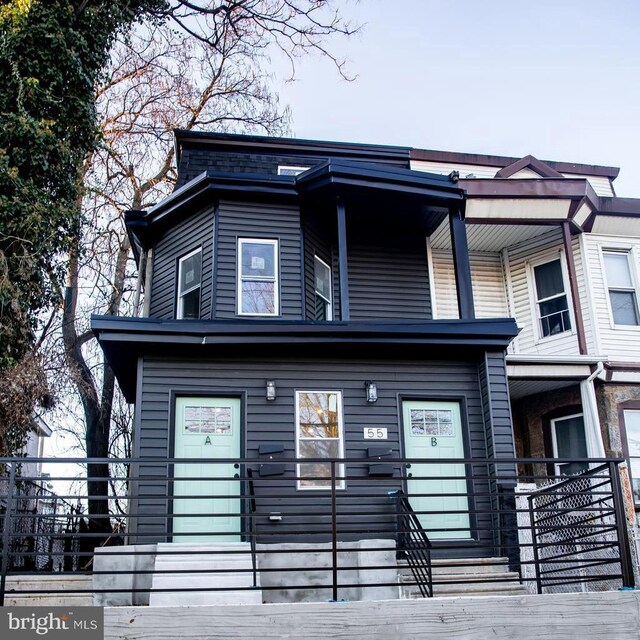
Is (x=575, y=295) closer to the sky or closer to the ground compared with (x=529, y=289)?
closer to the ground

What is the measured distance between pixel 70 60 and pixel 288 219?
550 centimetres

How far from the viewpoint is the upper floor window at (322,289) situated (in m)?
12.9

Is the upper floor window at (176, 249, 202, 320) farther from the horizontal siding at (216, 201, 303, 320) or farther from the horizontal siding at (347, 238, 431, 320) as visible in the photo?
the horizontal siding at (347, 238, 431, 320)

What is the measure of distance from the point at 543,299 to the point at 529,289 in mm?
377

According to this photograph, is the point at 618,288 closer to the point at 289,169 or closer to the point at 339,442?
the point at 289,169

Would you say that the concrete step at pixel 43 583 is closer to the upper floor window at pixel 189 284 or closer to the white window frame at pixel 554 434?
the upper floor window at pixel 189 284

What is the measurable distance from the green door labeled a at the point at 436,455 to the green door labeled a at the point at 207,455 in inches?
98.3

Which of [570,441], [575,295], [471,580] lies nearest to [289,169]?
[575,295]

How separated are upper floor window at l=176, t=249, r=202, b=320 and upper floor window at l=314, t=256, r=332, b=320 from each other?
2025mm

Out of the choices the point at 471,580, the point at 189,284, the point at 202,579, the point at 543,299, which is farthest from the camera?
the point at 543,299

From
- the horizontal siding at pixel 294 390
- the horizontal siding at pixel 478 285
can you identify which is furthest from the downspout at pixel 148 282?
the horizontal siding at pixel 478 285

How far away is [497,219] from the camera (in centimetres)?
1374

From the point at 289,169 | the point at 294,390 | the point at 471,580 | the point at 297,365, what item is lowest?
the point at 471,580

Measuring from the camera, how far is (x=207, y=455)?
1029cm
